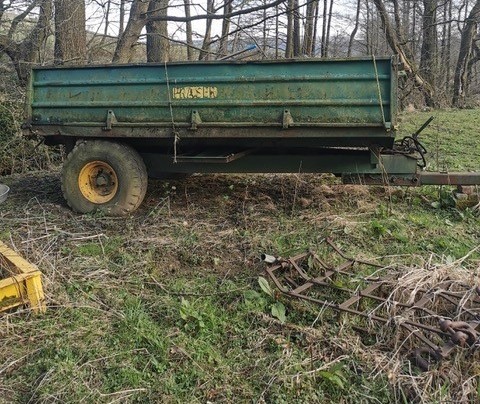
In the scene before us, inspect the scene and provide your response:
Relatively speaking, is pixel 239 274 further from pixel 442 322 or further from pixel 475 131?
pixel 475 131

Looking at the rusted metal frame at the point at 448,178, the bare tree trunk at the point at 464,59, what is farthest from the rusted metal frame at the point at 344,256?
Answer: the bare tree trunk at the point at 464,59

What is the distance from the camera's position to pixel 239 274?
12.7 ft

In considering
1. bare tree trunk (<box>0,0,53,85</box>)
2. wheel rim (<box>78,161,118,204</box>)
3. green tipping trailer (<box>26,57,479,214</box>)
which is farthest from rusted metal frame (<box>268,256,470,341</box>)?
bare tree trunk (<box>0,0,53,85</box>)

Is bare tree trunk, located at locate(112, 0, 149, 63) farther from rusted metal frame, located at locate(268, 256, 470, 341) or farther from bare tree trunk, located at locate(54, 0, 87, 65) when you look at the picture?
rusted metal frame, located at locate(268, 256, 470, 341)

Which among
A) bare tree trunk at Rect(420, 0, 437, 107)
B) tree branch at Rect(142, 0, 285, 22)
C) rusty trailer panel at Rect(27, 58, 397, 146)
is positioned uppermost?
bare tree trunk at Rect(420, 0, 437, 107)

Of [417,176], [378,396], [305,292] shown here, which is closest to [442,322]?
[378,396]

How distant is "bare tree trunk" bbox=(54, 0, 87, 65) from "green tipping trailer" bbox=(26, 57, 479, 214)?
14.6ft

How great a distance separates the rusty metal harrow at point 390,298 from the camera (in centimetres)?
273

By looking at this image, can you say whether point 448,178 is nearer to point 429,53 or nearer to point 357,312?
point 357,312

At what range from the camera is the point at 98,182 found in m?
5.32

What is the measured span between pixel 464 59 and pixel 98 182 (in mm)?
18057

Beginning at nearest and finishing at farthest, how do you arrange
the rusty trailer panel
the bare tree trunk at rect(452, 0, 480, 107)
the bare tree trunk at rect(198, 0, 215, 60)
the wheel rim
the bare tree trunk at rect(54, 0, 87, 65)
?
1. the rusty trailer panel
2. the wheel rim
3. the bare tree trunk at rect(54, 0, 87, 65)
4. the bare tree trunk at rect(198, 0, 215, 60)
5. the bare tree trunk at rect(452, 0, 480, 107)

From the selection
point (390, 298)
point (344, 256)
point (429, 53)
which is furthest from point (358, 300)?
point (429, 53)

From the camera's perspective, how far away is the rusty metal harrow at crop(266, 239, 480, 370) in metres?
2.73
